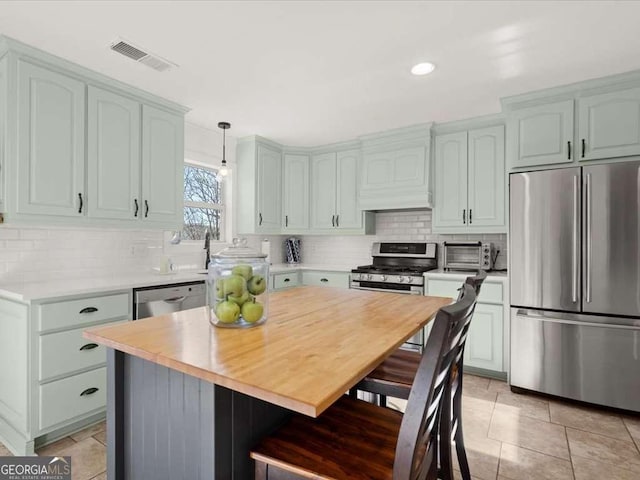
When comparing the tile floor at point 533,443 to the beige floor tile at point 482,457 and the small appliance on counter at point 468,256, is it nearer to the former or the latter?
the beige floor tile at point 482,457

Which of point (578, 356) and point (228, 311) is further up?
point (228, 311)

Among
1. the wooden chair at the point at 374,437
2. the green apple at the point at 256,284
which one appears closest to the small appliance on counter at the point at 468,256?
the wooden chair at the point at 374,437

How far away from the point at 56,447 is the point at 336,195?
335 centimetres

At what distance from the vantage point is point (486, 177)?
11.3 feet

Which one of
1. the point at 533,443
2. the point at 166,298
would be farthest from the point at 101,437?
the point at 533,443

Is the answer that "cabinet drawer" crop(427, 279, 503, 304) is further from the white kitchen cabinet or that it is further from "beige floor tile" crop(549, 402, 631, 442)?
the white kitchen cabinet

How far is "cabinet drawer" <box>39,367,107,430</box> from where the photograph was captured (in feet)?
6.86

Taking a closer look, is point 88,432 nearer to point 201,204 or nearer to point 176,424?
point 176,424

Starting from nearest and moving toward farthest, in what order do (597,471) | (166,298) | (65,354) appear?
(597,471)
(65,354)
(166,298)

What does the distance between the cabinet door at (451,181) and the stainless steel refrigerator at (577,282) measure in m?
0.67

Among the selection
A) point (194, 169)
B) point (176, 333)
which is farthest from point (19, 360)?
point (194, 169)

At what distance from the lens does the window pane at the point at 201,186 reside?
3797 mm

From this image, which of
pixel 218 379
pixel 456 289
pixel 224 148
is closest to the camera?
pixel 218 379

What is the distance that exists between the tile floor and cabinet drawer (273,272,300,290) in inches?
69.9
